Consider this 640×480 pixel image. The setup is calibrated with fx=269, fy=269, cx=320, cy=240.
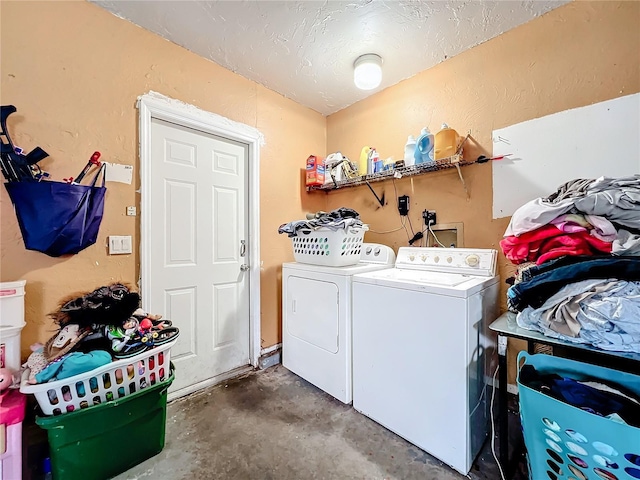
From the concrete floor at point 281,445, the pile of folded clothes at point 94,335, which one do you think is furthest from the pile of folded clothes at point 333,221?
the concrete floor at point 281,445

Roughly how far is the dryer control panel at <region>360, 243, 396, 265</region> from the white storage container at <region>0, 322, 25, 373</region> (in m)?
2.01

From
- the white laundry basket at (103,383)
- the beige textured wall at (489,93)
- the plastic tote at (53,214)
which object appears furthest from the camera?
the beige textured wall at (489,93)

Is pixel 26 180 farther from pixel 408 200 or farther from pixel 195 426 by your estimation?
pixel 408 200

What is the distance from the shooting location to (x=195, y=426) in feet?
5.36

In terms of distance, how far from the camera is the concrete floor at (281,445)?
4.29ft

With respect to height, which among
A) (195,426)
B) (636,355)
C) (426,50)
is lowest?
(195,426)

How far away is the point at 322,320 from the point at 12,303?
1.59 meters

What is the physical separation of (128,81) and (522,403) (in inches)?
104

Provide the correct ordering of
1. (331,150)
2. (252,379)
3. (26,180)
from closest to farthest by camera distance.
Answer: (26,180)
(252,379)
(331,150)

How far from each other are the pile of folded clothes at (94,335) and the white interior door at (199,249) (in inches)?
13.4

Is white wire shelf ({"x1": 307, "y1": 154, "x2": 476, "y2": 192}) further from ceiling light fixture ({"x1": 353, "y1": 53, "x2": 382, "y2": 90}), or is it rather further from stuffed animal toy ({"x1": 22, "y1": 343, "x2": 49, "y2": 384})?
stuffed animal toy ({"x1": 22, "y1": 343, "x2": 49, "y2": 384})

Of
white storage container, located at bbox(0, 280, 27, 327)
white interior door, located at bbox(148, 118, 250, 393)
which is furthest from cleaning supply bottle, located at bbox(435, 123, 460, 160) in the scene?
white storage container, located at bbox(0, 280, 27, 327)

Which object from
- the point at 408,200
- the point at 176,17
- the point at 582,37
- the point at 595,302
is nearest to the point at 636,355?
the point at 595,302

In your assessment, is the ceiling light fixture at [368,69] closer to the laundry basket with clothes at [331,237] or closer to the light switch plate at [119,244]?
the laundry basket with clothes at [331,237]
